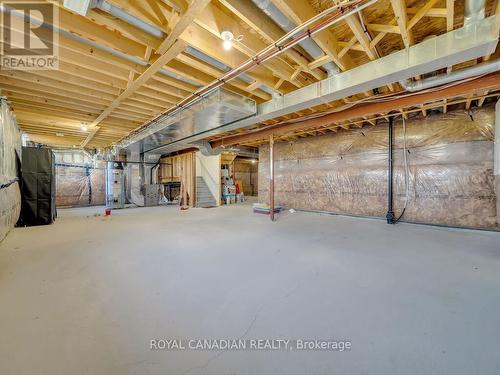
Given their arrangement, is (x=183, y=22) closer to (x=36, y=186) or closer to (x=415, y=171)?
(x=36, y=186)

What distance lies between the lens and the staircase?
7980 mm

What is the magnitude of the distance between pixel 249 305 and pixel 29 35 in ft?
11.3

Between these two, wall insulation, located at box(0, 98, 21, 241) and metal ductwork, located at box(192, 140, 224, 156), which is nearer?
wall insulation, located at box(0, 98, 21, 241)

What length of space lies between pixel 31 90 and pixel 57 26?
2.20m

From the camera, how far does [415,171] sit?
15.6ft

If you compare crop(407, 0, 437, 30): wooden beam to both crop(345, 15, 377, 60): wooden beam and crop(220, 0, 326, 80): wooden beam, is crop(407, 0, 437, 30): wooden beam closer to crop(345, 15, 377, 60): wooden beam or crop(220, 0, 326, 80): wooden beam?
crop(345, 15, 377, 60): wooden beam

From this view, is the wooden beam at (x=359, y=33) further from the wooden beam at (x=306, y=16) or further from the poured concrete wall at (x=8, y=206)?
the poured concrete wall at (x=8, y=206)

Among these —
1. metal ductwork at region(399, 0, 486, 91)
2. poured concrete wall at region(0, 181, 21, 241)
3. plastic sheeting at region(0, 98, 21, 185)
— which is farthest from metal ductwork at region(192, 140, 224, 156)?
metal ductwork at region(399, 0, 486, 91)

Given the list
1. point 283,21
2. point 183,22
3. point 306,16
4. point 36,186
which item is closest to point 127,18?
point 183,22

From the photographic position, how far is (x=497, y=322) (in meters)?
1.42

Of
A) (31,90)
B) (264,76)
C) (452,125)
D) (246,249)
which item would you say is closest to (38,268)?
(246,249)

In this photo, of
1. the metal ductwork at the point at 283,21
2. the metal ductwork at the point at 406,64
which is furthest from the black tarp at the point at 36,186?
the metal ductwork at the point at 283,21

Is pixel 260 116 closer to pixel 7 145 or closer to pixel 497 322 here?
pixel 497 322

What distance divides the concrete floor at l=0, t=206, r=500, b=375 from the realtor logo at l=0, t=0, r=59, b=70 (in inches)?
96.2
